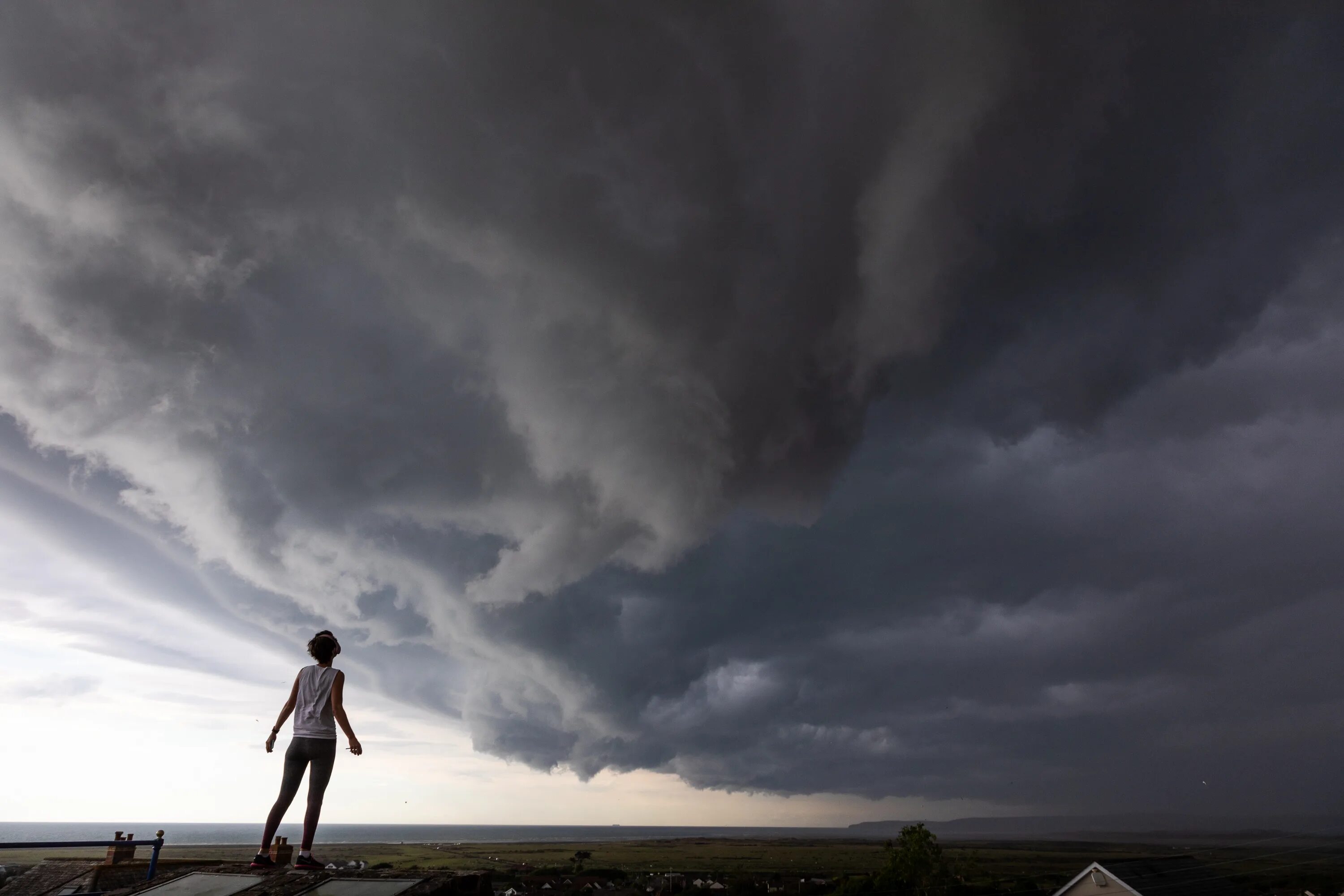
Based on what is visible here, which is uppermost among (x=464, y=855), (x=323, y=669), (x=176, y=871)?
(x=323, y=669)

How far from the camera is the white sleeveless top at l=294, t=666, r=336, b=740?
Result: 31.1ft

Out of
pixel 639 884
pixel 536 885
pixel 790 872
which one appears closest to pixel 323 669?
pixel 536 885

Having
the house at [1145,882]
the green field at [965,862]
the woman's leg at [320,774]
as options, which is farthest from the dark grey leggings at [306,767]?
the green field at [965,862]

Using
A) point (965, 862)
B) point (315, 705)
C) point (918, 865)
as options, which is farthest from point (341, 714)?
point (965, 862)

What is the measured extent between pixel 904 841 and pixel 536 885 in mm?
61919

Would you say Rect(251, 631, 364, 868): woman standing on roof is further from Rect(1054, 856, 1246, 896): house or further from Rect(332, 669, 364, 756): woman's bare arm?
Rect(1054, 856, 1246, 896): house

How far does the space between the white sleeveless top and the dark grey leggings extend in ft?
0.33

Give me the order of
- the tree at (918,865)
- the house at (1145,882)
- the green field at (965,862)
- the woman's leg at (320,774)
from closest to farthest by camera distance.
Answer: the woman's leg at (320,774)
the house at (1145,882)
the tree at (918,865)
the green field at (965,862)

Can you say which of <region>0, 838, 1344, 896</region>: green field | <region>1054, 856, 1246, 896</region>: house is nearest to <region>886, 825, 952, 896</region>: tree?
<region>0, 838, 1344, 896</region>: green field

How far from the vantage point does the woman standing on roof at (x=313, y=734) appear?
368 inches

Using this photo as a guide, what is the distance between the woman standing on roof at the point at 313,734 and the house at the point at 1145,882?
3902cm

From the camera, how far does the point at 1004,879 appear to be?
112 m

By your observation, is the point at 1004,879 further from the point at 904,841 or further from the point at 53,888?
the point at 53,888

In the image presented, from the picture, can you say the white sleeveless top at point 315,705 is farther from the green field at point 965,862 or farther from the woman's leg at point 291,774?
the green field at point 965,862
